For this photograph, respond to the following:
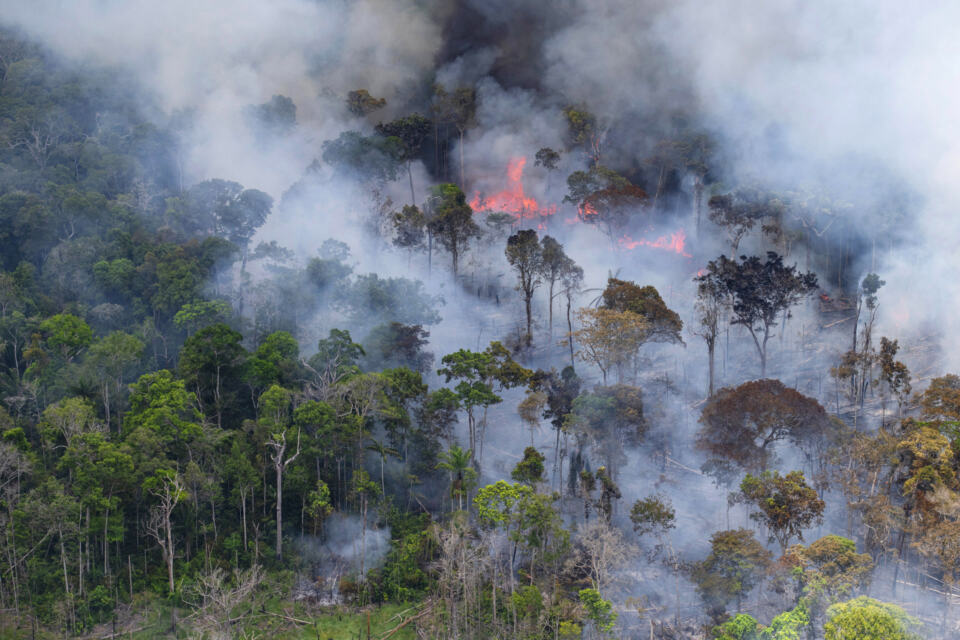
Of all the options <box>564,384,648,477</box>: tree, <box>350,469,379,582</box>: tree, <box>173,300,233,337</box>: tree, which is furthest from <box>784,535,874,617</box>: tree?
<box>173,300,233,337</box>: tree

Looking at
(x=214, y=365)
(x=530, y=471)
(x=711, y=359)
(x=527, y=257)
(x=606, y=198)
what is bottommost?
(x=530, y=471)

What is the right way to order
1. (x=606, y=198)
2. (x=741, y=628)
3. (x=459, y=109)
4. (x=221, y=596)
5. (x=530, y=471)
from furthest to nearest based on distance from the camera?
(x=459, y=109) < (x=606, y=198) < (x=530, y=471) < (x=221, y=596) < (x=741, y=628)

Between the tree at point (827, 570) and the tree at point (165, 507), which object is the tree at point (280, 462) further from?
the tree at point (827, 570)

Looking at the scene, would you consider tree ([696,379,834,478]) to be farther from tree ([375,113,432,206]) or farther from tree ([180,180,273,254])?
tree ([375,113,432,206])

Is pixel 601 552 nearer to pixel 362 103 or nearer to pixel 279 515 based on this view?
pixel 279 515

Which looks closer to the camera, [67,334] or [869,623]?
[869,623]

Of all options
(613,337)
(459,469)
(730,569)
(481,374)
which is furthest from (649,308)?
(730,569)
